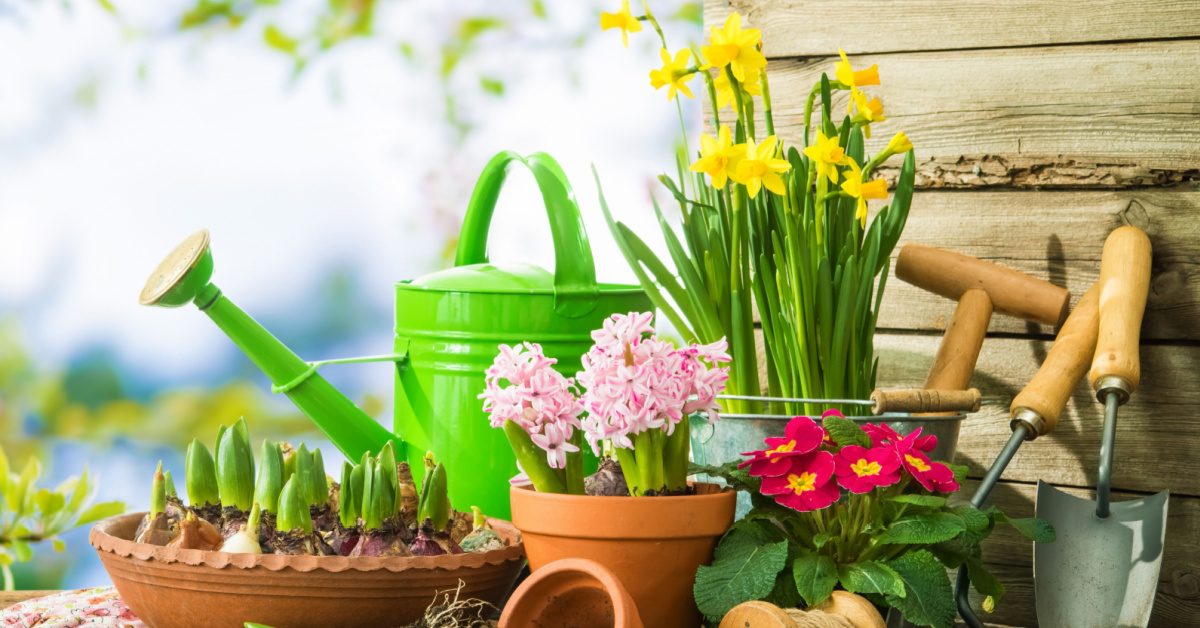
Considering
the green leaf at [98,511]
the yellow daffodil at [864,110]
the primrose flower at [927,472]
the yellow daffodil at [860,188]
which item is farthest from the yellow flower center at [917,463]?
the green leaf at [98,511]

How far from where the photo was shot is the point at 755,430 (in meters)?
0.95

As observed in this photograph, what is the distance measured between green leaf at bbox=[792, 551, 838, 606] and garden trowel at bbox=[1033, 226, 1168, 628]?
0.89ft

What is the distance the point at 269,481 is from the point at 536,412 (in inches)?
8.3

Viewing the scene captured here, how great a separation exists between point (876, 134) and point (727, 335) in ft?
1.11

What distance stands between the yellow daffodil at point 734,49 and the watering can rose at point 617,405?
0.25 metres

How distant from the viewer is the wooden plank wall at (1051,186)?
106 centimetres

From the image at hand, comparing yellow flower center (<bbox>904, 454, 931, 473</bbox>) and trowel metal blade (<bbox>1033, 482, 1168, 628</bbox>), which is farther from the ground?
yellow flower center (<bbox>904, 454, 931, 473</bbox>)

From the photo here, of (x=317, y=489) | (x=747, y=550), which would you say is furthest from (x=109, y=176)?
(x=747, y=550)

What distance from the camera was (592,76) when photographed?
7.53 ft

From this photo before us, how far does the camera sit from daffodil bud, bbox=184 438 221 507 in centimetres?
87

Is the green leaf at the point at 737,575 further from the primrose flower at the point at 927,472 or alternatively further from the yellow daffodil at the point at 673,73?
the yellow daffodil at the point at 673,73

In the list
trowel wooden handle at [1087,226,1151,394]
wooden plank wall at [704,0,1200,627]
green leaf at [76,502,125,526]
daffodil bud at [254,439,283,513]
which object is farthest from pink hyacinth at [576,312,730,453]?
green leaf at [76,502,125,526]

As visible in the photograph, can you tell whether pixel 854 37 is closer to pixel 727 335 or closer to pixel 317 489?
pixel 727 335

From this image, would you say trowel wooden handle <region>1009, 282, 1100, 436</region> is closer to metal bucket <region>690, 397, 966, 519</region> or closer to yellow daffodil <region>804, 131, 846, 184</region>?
metal bucket <region>690, 397, 966, 519</region>
